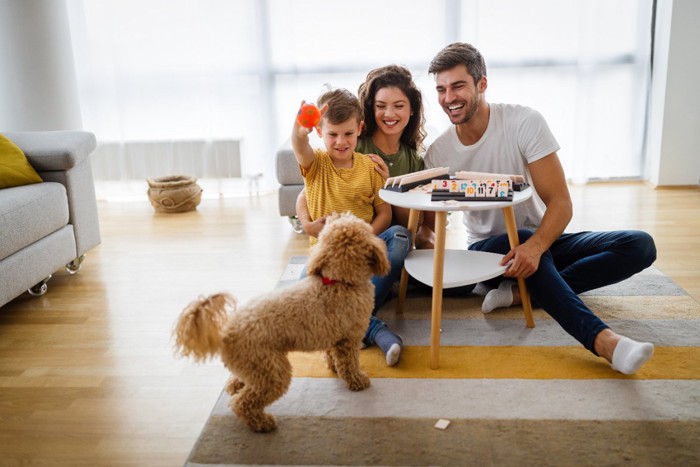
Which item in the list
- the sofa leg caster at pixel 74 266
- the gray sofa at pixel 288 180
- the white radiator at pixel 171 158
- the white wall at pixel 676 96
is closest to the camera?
the sofa leg caster at pixel 74 266

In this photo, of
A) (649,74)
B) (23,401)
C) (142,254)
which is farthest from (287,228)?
(649,74)

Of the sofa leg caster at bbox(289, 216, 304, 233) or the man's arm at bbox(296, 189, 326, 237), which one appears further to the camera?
the sofa leg caster at bbox(289, 216, 304, 233)

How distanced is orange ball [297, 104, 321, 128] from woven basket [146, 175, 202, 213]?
2.40 m

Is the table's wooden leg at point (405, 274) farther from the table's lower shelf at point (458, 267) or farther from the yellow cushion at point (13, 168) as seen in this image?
the yellow cushion at point (13, 168)

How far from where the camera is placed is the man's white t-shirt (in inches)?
89.2

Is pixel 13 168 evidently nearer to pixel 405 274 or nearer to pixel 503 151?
pixel 405 274

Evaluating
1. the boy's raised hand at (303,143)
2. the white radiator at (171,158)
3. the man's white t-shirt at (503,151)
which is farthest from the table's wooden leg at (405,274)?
the white radiator at (171,158)

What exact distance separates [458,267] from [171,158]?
310 cm

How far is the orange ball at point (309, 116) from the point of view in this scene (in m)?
1.92

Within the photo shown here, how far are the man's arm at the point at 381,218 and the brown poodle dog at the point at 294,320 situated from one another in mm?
505

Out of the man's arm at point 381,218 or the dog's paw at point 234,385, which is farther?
the man's arm at point 381,218

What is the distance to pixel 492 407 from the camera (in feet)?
5.76

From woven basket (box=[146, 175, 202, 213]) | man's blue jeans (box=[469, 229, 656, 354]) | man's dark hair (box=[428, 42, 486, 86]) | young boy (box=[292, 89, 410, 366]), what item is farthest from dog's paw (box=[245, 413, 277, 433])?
woven basket (box=[146, 175, 202, 213])

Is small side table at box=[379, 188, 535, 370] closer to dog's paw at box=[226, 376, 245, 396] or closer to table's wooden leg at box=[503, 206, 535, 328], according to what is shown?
table's wooden leg at box=[503, 206, 535, 328]
